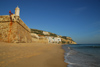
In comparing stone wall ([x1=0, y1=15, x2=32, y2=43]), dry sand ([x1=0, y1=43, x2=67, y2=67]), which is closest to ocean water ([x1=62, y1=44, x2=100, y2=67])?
dry sand ([x1=0, y1=43, x2=67, y2=67])

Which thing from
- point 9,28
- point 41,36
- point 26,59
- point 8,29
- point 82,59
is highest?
point 41,36

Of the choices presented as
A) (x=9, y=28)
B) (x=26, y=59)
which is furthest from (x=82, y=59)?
(x=9, y=28)

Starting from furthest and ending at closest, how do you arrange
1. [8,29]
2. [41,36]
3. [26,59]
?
[41,36] < [8,29] < [26,59]

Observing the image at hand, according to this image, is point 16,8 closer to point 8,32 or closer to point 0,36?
point 8,32

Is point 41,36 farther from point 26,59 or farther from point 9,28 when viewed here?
point 26,59

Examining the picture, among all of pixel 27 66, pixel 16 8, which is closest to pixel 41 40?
pixel 16 8

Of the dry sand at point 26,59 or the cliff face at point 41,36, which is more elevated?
the cliff face at point 41,36

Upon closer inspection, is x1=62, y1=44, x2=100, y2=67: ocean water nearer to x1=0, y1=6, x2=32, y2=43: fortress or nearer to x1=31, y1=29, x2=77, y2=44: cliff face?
x1=0, y1=6, x2=32, y2=43: fortress

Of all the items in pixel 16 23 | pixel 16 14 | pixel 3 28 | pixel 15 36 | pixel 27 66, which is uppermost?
pixel 16 14

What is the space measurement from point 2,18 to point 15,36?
4441 millimetres

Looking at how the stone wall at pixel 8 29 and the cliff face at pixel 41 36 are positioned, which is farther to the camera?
the cliff face at pixel 41 36

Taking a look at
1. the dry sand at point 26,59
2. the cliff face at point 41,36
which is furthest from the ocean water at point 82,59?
the cliff face at point 41,36

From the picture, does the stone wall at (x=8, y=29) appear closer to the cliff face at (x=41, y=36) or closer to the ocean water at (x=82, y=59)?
the ocean water at (x=82, y=59)

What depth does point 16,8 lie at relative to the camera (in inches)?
453
